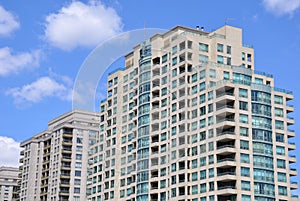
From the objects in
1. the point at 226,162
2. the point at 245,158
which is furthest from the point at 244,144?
the point at 226,162

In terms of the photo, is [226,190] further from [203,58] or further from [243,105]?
[203,58]

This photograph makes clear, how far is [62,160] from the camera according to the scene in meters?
166

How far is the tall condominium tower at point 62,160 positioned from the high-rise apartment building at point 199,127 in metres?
36.1

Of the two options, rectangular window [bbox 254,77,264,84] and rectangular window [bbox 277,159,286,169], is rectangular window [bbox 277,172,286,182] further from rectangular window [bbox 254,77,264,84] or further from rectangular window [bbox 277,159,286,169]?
rectangular window [bbox 254,77,264,84]

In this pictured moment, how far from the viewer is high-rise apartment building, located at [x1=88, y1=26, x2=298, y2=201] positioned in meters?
98.2

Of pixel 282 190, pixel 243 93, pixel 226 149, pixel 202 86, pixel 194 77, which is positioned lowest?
pixel 282 190

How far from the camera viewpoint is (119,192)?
125 meters

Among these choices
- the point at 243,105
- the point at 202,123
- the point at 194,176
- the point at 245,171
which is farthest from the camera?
the point at 202,123

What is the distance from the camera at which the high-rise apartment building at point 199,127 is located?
98188 millimetres

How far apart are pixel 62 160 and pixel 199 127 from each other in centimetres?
7359

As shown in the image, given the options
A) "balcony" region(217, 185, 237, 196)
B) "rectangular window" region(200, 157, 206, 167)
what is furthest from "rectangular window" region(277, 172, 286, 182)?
"rectangular window" region(200, 157, 206, 167)

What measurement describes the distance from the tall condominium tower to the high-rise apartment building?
36141mm

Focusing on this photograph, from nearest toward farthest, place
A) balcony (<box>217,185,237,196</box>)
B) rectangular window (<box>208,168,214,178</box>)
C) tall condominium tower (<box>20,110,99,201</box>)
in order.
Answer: balcony (<box>217,185,237,196</box>) → rectangular window (<box>208,168,214,178</box>) → tall condominium tower (<box>20,110,99,201</box>)

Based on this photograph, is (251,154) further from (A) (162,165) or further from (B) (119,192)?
(B) (119,192)
